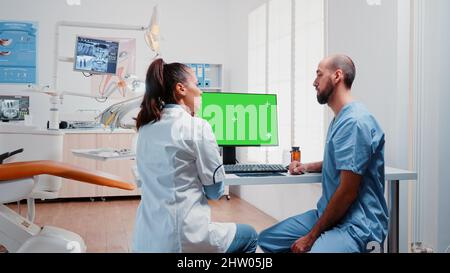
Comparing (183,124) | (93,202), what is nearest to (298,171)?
(183,124)

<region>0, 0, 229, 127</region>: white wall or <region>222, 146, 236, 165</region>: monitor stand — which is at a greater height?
<region>0, 0, 229, 127</region>: white wall

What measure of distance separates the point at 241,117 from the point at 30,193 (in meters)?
A: 0.98

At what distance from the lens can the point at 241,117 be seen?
2096 millimetres

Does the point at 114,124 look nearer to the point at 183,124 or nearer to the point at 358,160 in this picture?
the point at 183,124

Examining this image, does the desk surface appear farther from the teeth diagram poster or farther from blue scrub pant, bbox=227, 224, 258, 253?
the teeth diagram poster

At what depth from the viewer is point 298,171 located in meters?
1.76

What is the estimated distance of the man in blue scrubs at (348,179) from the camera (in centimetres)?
154

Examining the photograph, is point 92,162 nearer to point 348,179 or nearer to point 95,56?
point 95,56

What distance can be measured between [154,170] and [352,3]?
166cm

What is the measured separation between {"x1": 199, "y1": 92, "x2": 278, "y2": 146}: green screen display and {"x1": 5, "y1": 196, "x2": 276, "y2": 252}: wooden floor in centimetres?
117

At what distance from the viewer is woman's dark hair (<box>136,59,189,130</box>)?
138 cm

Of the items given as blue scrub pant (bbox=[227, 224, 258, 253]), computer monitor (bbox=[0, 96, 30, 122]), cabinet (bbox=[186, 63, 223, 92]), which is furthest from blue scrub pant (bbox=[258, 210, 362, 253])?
computer monitor (bbox=[0, 96, 30, 122])

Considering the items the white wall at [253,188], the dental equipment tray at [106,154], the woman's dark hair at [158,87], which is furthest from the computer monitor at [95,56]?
the white wall at [253,188]

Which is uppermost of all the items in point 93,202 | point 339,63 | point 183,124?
point 339,63
